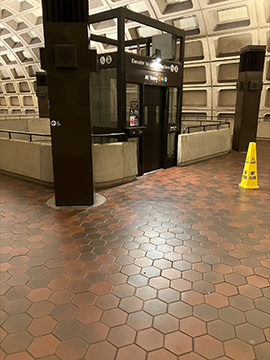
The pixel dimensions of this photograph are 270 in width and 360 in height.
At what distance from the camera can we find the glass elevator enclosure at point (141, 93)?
6.93m

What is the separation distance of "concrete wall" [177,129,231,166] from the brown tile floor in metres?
3.57

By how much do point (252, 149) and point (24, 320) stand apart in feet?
19.7

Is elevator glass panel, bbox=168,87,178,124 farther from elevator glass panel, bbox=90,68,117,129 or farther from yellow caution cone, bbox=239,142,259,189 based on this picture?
yellow caution cone, bbox=239,142,259,189

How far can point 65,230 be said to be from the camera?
173 inches

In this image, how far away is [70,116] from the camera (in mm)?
4980

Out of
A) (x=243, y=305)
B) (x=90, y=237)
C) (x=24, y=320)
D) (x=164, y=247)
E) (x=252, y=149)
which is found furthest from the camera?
(x=252, y=149)

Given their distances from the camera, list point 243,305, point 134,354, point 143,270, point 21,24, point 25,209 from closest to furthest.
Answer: point 134,354
point 243,305
point 143,270
point 25,209
point 21,24

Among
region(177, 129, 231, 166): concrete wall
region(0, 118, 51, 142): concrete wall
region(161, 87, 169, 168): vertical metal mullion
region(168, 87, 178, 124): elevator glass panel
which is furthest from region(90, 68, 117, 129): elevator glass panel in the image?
region(0, 118, 51, 142): concrete wall

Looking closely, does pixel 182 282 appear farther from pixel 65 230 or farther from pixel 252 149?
pixel 252 149

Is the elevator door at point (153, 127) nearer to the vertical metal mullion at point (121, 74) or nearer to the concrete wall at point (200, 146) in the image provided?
the concrete wall at point (200, 146)

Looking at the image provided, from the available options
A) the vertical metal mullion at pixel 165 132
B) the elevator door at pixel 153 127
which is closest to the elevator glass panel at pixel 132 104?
the elevator door at pixel 153 127

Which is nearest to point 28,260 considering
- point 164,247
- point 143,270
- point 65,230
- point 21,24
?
point 65,230

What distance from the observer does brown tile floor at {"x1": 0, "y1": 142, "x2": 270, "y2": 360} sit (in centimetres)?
231

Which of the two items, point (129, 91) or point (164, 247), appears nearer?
point (164, 247)
